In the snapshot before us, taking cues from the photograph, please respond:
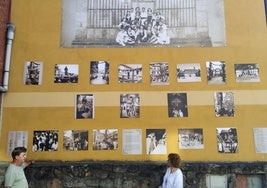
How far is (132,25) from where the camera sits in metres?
8.04

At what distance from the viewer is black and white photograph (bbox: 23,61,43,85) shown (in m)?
7.69

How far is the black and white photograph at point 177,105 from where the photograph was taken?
7527 mm

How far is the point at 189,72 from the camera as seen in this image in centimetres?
771

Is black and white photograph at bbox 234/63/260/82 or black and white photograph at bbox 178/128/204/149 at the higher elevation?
black and white photograph at bbox 234/63/260/82

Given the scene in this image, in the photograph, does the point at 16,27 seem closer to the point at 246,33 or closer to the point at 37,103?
the point at 37,103

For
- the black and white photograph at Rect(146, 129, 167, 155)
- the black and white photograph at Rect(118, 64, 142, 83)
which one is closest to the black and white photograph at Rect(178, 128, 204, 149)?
the black and white photograph at Rect(146, 129, 167, 155)

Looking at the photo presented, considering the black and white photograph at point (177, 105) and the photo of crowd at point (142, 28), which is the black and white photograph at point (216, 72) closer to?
the black and white photograph at point (177, 105)

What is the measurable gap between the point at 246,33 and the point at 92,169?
4614 mm

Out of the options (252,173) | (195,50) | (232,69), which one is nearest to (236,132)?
(252,173)

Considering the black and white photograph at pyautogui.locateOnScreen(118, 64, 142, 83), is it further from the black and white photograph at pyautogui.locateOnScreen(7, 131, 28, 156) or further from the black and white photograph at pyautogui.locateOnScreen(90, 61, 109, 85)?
the black and white photograph at pyautogui.locateOnScreen(7, 131, 28, 156)

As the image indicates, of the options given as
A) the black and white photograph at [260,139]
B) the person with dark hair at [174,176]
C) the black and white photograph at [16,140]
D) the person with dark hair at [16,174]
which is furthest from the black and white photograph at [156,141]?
the person with dark hair at [16,174]

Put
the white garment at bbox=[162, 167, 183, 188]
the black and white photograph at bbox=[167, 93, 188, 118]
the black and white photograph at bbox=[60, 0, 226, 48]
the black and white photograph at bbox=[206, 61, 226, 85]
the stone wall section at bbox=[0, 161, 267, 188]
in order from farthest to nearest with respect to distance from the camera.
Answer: the black and white photograph at bbox=[60, 0, 226, 48]
the black and white photograph at bbox=[206, 61, 226, 85]
the black and white photograph at bbox=[167, 93, 188, 118]
the stone wall section at bbox=[0, 161, 267, 188]
the white garment at bbox=[162, 167, 183, 188]

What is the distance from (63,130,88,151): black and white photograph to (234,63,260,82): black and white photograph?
11.9 ft

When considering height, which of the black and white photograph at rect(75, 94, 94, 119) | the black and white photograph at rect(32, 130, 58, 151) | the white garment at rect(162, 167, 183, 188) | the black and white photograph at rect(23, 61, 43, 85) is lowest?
the white garment at rect(162, 167, 183, 188)
